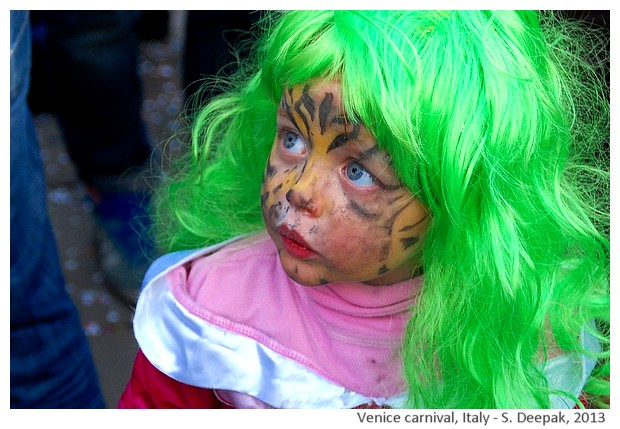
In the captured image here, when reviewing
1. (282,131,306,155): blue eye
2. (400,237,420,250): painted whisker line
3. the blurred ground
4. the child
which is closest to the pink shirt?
the child

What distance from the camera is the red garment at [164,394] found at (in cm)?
138

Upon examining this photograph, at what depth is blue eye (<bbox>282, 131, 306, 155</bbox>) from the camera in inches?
45.4

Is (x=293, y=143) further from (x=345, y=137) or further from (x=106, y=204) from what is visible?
(x=106, y=204)

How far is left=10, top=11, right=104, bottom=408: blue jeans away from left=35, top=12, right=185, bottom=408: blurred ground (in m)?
0.37

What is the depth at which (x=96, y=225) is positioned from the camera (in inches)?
101

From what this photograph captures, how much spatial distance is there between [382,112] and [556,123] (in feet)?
0.88

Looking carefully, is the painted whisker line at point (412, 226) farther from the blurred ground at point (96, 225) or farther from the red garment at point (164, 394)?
the blurred ground at point (96, 225)

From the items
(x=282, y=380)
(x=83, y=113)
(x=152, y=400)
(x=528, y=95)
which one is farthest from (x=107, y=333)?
(x=528, y=95)

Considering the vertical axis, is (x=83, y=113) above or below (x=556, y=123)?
below

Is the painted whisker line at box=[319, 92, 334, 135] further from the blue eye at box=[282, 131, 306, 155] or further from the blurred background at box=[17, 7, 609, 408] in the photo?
the blurred background at box=[17, 7, 609, 408]

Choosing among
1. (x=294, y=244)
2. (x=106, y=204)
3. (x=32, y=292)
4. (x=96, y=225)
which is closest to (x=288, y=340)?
(x=294, y=244)

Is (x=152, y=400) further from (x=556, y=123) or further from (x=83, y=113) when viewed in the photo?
(x=83, y=113)

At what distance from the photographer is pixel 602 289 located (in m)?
1.41

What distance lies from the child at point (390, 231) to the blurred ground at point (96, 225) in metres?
0.56
